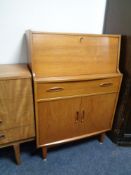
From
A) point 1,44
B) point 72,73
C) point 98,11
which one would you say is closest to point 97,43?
point 72,73

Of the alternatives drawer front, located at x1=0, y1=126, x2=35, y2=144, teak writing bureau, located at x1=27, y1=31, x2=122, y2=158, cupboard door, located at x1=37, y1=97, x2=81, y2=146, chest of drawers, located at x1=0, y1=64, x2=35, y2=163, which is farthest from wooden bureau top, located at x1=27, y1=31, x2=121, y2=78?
drawer front, located at x1=0, y1=126, x2=35, y2=144

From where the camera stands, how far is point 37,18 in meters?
1.50

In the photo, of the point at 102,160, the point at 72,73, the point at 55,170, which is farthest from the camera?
the point at 102,160

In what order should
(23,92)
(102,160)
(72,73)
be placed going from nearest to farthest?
(23,92), (72,73), (102,160)

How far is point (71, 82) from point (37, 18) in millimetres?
720

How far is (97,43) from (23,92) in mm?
806

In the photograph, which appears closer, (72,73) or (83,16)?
(72,73)

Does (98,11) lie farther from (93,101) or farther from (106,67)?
(93,101)

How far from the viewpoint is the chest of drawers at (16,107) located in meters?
1.20

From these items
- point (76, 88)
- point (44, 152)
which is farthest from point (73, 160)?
point (76, 88)

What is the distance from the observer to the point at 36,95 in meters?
1.27

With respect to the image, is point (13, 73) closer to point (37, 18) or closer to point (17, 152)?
point (37, 18)

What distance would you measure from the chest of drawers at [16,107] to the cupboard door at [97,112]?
1.72ft

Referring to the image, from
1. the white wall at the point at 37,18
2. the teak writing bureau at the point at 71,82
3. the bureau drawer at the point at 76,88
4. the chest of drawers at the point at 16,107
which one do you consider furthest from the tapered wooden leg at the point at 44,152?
the white wall at the point at 37,18
